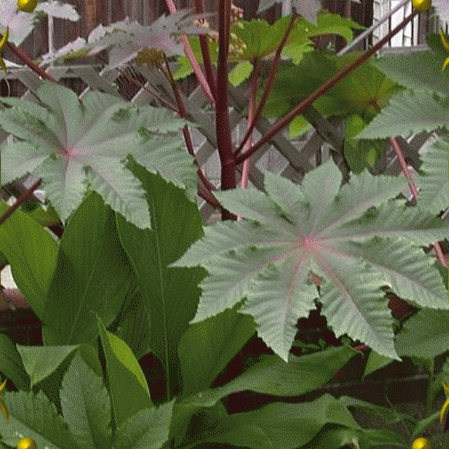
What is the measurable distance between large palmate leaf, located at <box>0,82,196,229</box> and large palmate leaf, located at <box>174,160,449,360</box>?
0.36ft

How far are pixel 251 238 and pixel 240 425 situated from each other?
38 centimetres

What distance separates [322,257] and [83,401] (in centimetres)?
43

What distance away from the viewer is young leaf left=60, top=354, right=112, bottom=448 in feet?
3.69

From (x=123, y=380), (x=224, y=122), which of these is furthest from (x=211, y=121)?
(x=123, y=380)

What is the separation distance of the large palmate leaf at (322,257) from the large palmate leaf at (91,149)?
11 cm

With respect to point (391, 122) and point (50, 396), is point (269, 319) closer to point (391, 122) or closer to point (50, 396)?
point (391, 122)

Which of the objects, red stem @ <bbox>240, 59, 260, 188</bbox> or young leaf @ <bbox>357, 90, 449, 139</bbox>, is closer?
young leaf @ <bbox>357, 90, 449, 139</bbox>

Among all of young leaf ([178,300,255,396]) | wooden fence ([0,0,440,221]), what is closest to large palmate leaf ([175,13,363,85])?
wooden fence ([0,0,440,221])

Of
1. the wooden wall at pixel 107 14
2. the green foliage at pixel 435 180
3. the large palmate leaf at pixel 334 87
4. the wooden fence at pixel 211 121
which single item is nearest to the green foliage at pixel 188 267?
the green foliage at pixel 435 180

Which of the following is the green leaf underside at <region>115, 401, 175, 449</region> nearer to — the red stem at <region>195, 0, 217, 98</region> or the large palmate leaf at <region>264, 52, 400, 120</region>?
the red stem at <region>195, 0, 217, 98</region>

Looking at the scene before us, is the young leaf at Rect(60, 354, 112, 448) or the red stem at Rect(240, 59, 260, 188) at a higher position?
the red stem at Rect(240, 59, 260, 188)

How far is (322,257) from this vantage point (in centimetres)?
104

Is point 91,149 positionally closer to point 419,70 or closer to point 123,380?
point 123,380

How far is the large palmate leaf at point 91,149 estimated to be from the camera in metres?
1.01
